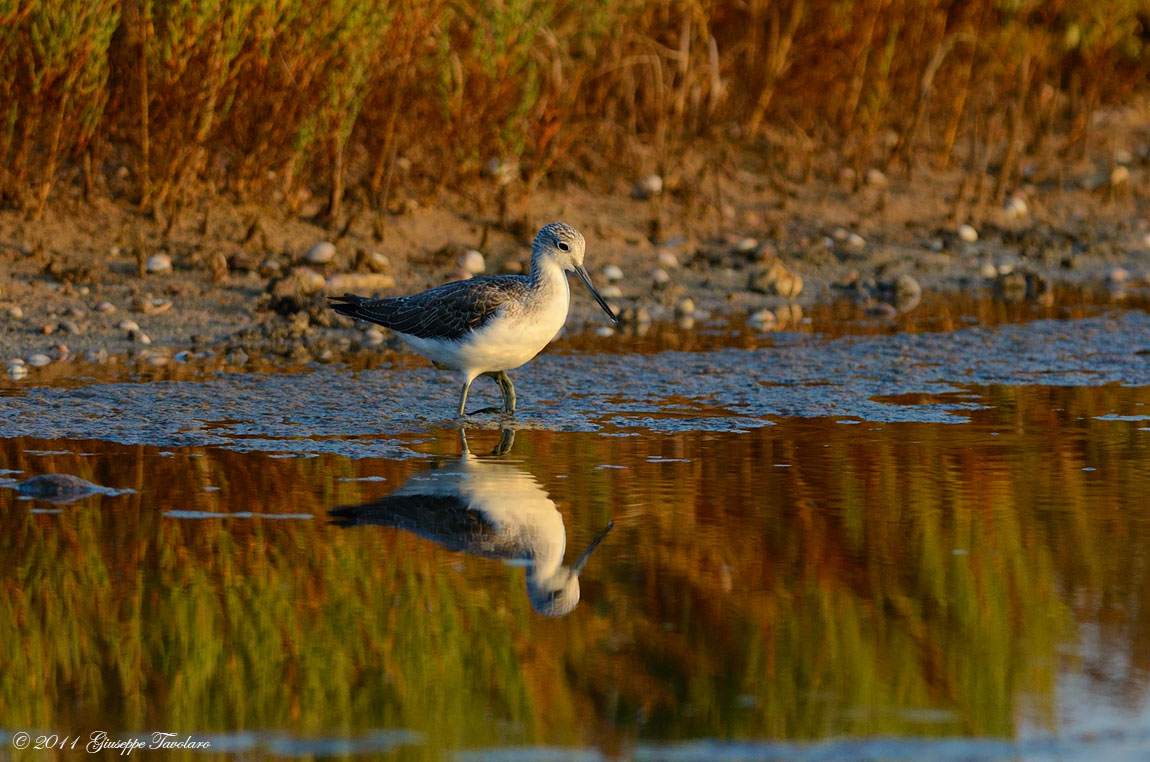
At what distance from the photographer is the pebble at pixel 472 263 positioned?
34.3 feet

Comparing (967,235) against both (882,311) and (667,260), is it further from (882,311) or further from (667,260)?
(667,260)

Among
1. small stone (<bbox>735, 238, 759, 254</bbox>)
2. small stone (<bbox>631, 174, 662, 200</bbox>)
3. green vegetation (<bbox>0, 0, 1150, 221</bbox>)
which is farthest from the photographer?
small stone (<bbox>631, 174, 662, 200</bbox>)

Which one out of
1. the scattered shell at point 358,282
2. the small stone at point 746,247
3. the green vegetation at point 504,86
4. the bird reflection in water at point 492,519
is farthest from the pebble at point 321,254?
the bird reflection in water at point 492,519

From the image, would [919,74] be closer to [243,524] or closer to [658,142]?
[658,142]

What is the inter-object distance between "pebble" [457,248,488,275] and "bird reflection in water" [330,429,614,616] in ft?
13.8

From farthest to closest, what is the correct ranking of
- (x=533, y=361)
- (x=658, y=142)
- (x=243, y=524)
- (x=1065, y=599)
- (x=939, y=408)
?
(x=658, y=142)
(x=533, y=361)
(x=939, y=408)
(x=243, y=524)
(x=1065, y=599)

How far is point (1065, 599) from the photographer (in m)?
4.71

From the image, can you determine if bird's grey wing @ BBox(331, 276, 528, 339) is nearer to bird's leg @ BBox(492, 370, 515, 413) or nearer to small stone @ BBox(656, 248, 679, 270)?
bird's leg @ BBox(492, 370, 515, 413)

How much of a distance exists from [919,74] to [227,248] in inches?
248

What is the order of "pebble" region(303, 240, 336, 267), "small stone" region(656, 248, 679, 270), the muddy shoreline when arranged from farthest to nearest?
"small stone" region(656, 248, 679, 270)
"pebble" region(303, 240, 336, 267)
the muddy shoreline

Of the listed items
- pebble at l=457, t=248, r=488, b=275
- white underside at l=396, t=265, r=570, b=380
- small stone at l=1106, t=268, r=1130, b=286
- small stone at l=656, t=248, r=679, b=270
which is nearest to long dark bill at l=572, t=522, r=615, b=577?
white underside at l=396, t=265, r=570, b=380

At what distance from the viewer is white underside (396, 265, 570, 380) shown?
7.32m

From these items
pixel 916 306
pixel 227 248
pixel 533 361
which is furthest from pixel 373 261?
pixel 916 306

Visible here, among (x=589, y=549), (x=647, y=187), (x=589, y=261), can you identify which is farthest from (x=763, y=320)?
(x=589, y=549)
